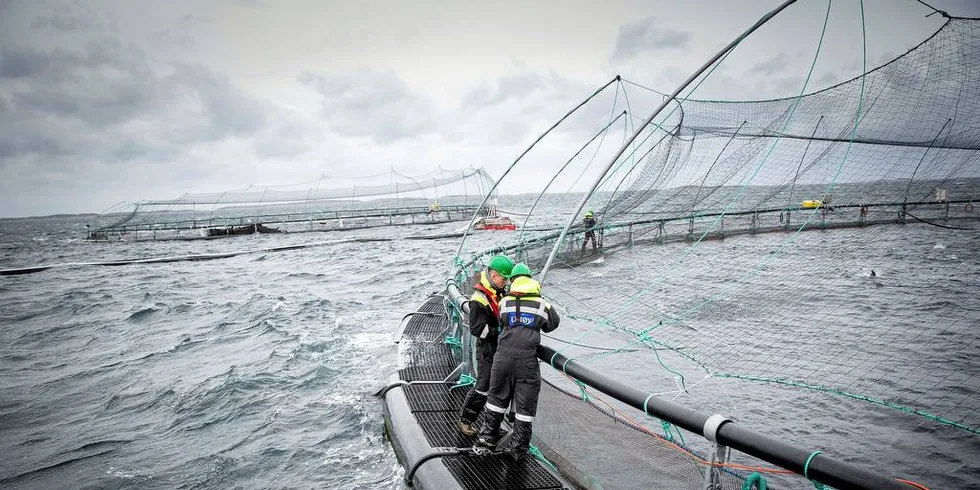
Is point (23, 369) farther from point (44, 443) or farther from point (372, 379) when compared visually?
point (372, 379)

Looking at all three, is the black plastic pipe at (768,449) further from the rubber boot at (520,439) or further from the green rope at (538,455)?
the green rope at (538,455)

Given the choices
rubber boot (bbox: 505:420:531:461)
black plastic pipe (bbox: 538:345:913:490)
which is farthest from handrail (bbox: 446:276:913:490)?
rubber boot (bbox: 505:420:531:461)

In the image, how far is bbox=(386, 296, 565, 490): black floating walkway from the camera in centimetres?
433

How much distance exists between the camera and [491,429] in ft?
15.4

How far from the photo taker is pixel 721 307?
45.7 ft

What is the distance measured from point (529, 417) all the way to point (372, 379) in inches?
Result: 200

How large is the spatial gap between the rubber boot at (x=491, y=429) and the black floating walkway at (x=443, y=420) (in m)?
0.15

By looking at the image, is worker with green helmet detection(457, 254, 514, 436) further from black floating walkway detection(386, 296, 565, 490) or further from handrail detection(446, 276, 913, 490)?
handrail detection(446, 276, 913, 490)

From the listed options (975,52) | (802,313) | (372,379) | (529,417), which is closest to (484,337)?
(529,417)

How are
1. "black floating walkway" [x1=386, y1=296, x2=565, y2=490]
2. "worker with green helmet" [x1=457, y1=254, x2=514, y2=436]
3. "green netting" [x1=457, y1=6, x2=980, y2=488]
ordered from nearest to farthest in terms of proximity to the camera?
"black floating walkway" [x1=386, y1=296, x2=565, y2=490], "worker with green helmet" [x1=457, y1=254, x2=514, y2=436], "green netting" [x1=457, y1=6, x2=980, y2=488]

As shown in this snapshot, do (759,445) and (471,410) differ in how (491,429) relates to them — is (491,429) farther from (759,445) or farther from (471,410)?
(759,445)

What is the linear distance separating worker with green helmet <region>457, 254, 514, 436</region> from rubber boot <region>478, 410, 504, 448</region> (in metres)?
0.42

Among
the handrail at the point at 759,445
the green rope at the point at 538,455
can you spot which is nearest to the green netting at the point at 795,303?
the green rope at the point at 538,455

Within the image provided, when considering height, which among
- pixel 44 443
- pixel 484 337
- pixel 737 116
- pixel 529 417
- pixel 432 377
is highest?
pixel 737 116
